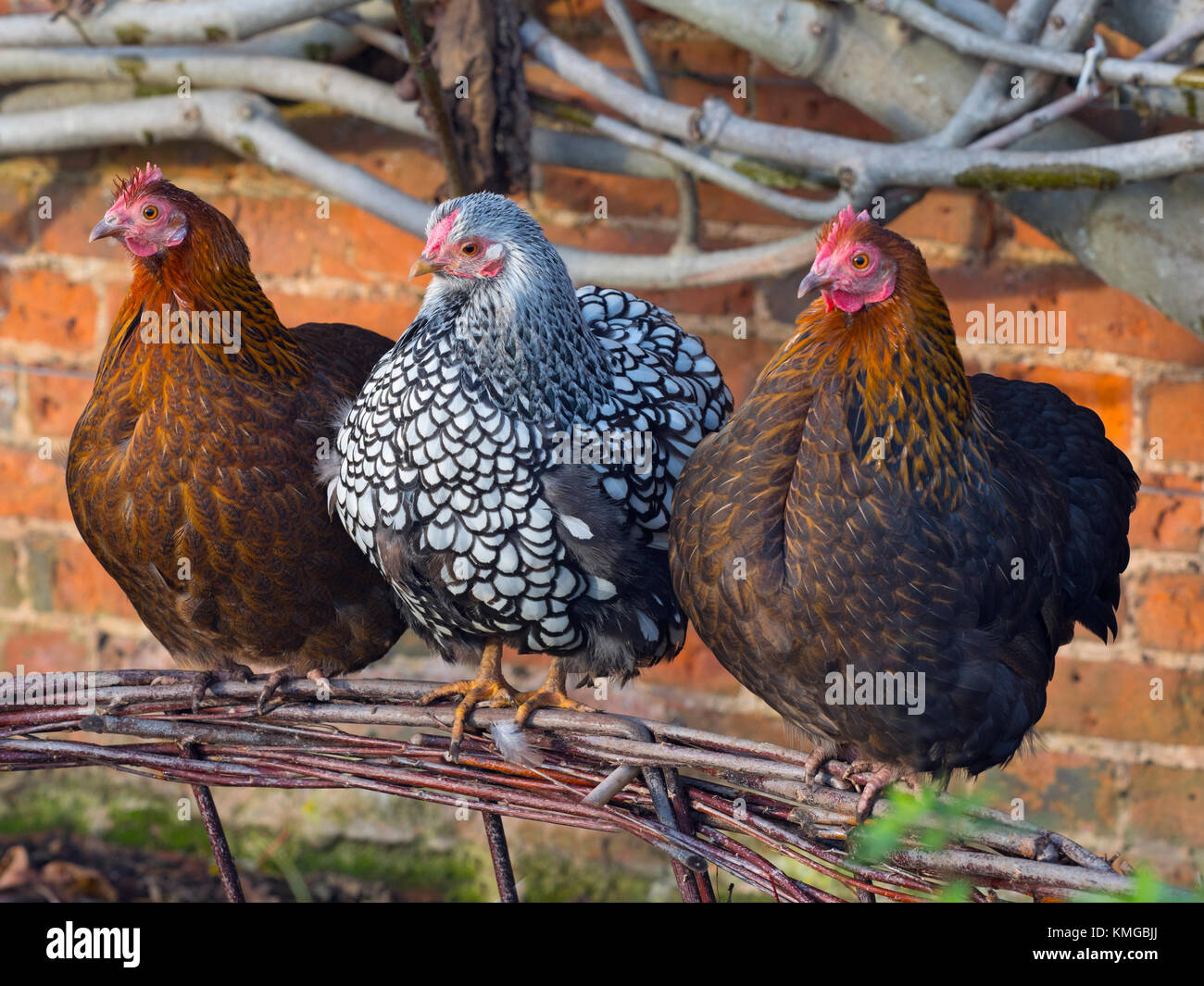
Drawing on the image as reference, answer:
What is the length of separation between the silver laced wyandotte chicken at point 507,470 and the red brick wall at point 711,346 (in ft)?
2.48

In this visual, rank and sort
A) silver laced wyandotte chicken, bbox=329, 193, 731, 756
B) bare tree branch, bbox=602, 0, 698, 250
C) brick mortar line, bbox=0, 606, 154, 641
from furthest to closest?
brick mortar line, bbox=0, 606, 154, 641, bare tree branch, bbox=602, 0, 698, 250, silver laced wyandotte chicken, bbox=329, 193, 731, 756

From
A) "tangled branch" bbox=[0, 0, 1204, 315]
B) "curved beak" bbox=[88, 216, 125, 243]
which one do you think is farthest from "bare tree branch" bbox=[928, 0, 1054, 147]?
"curved beak" bbox=[88, 216, 125, 243]

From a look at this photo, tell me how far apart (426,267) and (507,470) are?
0.22 m

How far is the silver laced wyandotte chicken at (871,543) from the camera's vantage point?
110cm

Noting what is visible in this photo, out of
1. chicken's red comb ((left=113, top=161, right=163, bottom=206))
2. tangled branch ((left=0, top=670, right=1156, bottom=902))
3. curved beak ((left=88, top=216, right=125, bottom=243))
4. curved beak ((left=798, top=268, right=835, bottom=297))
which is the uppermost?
chicken's red comb ((left=113, top=161, right=163, bottom=206))

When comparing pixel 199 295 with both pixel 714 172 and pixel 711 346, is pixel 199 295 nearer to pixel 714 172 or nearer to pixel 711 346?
pixel 714 172

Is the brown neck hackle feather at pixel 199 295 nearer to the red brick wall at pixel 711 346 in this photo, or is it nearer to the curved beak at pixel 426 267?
the curved beak at pixel 426 267

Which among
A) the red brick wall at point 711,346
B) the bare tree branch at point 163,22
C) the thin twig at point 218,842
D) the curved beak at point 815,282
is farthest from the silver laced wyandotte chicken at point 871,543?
the bare tree branch at point 163,22

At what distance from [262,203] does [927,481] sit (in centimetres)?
138

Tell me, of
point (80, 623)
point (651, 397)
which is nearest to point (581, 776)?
point (651, 397)

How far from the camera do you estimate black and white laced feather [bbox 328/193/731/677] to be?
1197 mm

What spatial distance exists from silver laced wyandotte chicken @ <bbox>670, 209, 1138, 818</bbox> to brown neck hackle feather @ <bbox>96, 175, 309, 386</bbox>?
0.47 m

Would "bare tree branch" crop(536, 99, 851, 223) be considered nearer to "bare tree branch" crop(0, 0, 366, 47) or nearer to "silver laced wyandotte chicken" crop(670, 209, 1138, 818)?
A: "bare tree branch" crop(0, 0, 366, 47)
